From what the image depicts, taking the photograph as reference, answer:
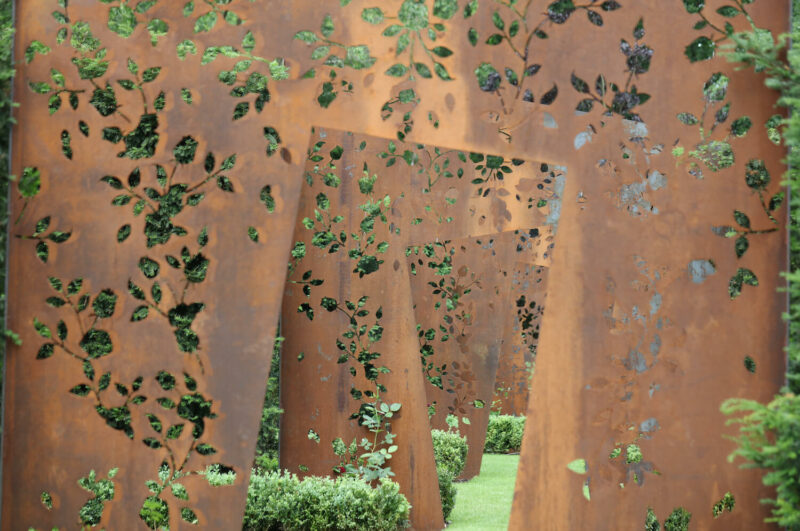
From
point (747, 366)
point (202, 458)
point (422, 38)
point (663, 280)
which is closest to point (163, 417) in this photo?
point (202, 458)

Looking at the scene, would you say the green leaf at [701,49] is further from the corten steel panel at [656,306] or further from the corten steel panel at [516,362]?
the corten steel panel at [516,362]

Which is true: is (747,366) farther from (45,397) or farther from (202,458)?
(45,397)

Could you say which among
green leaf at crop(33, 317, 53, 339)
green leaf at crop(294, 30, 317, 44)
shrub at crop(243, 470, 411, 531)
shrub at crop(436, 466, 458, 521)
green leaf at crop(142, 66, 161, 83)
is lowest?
shrub at crop(436, 466, 458, 521)

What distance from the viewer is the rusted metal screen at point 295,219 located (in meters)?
4.68

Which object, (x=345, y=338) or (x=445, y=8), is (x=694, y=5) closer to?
(x=445, y=8)

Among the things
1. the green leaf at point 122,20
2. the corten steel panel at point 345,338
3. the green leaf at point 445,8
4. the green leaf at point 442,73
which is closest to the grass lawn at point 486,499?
the corten steel panel at point 345,338

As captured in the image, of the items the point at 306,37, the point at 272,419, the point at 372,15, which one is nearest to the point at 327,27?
the point at 306,37

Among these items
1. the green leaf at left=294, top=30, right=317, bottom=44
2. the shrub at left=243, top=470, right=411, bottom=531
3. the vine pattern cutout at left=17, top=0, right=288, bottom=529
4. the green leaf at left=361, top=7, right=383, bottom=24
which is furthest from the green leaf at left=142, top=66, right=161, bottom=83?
the shrub at left=243, top=470, right=411, bottom=531

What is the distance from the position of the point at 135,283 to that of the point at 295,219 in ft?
3.21

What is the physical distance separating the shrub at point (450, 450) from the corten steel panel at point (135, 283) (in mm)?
6558

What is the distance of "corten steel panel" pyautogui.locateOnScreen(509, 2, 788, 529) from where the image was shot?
15.2 feet

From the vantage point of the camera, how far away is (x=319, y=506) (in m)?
7.36

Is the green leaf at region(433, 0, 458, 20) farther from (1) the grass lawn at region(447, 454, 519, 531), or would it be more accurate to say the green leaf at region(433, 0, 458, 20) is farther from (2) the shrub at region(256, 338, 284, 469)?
(1) the grass lawn at region(447, 454, 519, 531)

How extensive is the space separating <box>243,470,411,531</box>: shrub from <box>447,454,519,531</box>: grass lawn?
1.33 m
